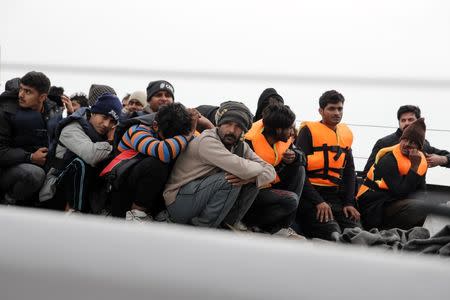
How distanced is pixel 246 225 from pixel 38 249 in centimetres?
215

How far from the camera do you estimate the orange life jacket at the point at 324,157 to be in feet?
11.1

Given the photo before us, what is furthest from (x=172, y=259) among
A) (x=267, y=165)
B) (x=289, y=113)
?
(x=289, y=113)

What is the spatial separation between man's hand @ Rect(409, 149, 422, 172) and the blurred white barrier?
2.54 meters

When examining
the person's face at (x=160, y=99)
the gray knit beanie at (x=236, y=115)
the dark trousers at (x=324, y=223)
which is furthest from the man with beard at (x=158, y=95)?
the dark trousers at (x=324, y=223)

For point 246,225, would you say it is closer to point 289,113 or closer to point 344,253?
point 289,113

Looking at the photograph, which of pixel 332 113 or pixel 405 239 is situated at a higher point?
pixel 332 113

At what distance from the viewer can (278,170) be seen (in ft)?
10.4

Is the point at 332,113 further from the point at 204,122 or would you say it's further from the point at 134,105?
the point at 134,105

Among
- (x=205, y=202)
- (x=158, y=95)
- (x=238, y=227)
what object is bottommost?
(x=238, y=227)

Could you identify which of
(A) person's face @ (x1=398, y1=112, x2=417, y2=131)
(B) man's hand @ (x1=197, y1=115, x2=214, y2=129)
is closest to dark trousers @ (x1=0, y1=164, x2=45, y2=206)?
(B) man's hand @ (x1=197, y1=115, x2=214, y2=129)

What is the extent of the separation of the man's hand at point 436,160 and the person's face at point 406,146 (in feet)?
0.66

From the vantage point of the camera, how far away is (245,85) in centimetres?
104

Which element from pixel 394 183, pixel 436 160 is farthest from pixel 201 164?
pixel 436 160

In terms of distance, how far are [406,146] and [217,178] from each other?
3.78 ft
